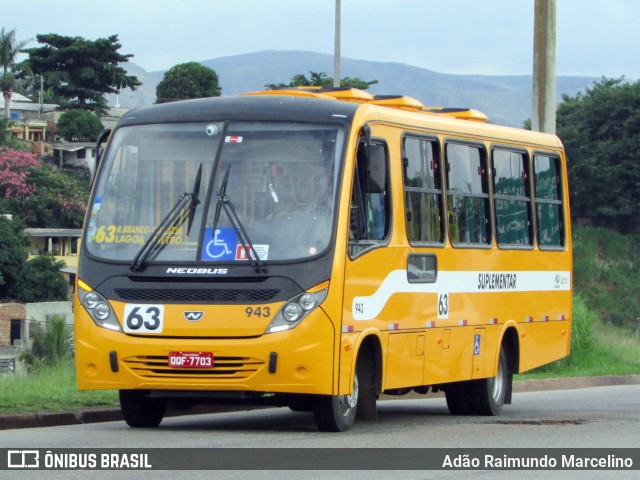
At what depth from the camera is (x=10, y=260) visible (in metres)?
73.2

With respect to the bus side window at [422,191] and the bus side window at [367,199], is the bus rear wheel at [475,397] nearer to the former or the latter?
the bus side window at [422,191]

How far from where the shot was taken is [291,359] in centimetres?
1157

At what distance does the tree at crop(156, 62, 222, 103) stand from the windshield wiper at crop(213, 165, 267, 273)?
311 feet

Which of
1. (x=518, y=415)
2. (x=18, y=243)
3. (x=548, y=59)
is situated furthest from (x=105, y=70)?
(x=518, y=415)

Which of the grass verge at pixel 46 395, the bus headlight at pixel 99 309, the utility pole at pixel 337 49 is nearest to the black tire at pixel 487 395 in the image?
the grass verge at pixel 46 395

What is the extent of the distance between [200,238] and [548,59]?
1192cm

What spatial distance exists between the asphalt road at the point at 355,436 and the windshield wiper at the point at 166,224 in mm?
1486

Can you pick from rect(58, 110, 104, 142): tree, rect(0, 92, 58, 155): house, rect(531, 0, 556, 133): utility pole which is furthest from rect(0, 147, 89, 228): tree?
rect(531, 0, 556, 133): utility pole

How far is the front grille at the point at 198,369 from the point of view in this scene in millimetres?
11641

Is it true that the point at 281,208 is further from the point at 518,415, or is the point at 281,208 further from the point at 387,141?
the point at 518,415

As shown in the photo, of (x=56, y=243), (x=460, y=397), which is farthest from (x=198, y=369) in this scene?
(x=56, y=243)

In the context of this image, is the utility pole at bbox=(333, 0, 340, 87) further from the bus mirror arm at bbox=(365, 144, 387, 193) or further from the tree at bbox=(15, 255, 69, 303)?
the tree at bbox=(15, 255, 69, 303)

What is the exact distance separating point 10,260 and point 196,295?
2488 inches

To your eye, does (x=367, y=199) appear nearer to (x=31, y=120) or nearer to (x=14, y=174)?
(x=14, y=174)
